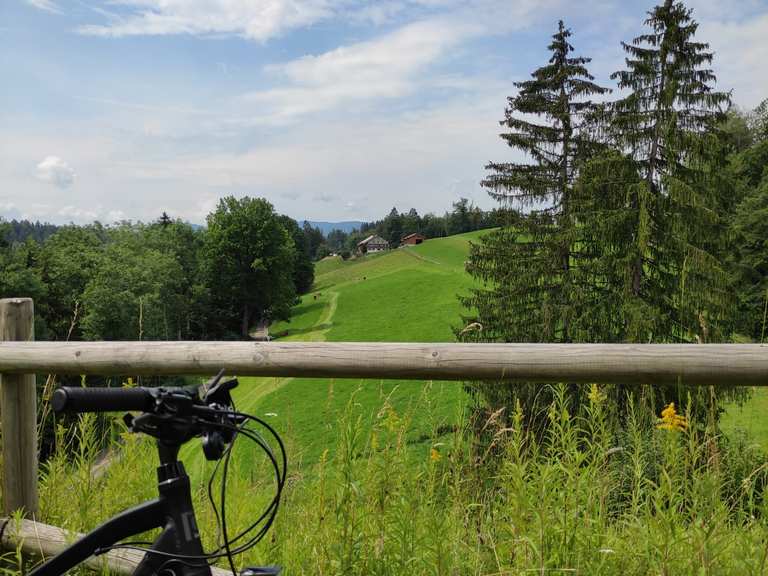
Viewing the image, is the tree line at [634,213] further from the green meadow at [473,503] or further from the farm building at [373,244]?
the farm building at [373,244]

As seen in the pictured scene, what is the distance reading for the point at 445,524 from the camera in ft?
8.02

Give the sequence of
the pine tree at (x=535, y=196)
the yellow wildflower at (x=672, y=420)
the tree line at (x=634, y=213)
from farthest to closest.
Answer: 1. the pine tree at (x=535, y=196)
2. the tree line at (x=634, y=213)
3. the yellow wildflower at (x=672, y=420)

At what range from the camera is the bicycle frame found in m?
1.52

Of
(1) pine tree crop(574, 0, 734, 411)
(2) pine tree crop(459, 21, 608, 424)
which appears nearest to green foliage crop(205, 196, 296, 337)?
(2) pine tree crop(459, 21, 608, 424)

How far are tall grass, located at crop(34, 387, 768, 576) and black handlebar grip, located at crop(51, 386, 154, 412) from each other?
3.58 feet

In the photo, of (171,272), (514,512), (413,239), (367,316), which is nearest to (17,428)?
(514,512)

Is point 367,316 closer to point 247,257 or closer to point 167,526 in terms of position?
point 247,257

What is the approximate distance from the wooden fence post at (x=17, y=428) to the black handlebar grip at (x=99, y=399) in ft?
7.01

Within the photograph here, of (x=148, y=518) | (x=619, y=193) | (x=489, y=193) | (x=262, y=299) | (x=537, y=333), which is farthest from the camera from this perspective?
(x=262, y=299)

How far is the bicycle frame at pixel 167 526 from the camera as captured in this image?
4.97ft

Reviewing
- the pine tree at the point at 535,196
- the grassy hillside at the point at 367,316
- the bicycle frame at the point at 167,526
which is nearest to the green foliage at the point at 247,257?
the grassy hillside at the point at 367,316

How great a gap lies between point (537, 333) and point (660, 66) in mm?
9282

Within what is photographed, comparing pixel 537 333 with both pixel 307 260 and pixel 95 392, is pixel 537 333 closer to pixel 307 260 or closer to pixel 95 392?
pixel 95 392

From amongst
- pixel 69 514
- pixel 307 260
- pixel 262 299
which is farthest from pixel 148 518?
pixel 307 260
